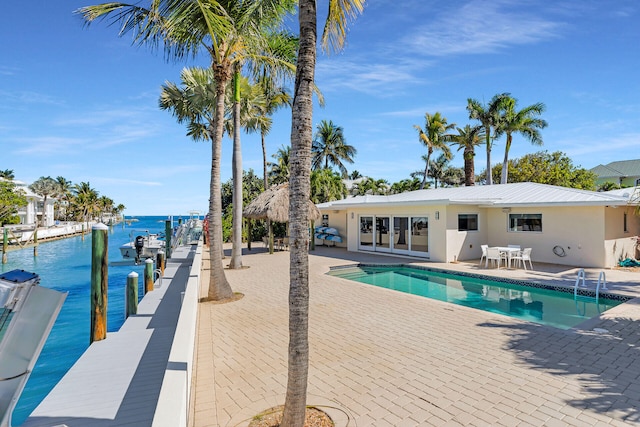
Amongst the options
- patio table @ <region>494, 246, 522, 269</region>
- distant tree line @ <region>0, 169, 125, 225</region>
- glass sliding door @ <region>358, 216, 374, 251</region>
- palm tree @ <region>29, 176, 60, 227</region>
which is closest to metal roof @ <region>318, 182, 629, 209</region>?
glass sliding door @ <region>358, 216, 374, 251</region>

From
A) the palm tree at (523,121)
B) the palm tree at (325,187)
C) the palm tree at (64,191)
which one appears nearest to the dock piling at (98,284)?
the palm tree at (325,187)

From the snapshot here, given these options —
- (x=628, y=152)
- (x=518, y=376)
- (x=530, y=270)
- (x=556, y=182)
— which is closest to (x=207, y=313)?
(x=518, y=376)

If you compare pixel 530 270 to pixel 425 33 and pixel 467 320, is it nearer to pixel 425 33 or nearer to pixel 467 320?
pixel 467 320

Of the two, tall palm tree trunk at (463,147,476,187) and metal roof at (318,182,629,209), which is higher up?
tall palm tree trunk at (463,147,476,187)

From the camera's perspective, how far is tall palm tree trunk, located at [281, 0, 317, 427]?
3336 millimetres

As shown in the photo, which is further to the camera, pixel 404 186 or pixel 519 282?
pixel 404 186

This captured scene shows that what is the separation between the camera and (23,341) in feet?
12.5

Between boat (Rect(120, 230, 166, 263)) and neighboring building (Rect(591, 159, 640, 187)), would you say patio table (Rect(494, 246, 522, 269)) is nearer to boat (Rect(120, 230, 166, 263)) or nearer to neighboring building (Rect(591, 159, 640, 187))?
boat (Rect(120, 230, 166, 263))

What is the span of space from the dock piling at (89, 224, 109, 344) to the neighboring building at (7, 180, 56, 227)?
59.4 meters

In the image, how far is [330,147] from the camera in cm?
3712

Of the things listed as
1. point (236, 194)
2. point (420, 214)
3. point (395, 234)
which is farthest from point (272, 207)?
point (420, 214)

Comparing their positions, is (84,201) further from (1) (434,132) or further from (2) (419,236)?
(2) (419,236)

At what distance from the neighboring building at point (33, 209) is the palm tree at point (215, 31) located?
196ft

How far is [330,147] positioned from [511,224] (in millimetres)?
23369
